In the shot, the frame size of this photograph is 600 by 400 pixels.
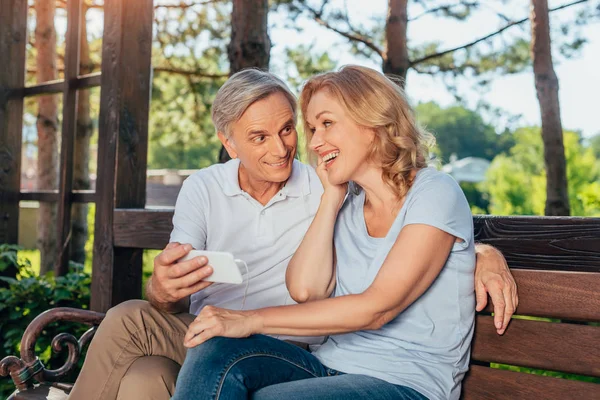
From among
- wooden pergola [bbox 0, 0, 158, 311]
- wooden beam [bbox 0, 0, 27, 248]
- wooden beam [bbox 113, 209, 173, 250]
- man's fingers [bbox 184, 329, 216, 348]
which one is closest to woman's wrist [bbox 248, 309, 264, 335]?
man's fingers [bbox 184, 329, 216, 348]

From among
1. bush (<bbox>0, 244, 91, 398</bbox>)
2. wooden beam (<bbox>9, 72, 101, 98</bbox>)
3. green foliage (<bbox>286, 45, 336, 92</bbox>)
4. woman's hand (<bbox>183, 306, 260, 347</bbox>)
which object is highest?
green foliage (<bbox>286, 45, 336, 92</bbox>)

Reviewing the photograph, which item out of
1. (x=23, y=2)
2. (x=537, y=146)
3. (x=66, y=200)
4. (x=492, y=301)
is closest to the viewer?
(x=492, y=301)

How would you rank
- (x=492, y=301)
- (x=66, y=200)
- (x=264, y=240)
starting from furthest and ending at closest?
(x=66, y=200), (x=264, y=240), (x=492, y=301)

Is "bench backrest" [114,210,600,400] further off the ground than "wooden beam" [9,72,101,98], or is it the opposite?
"wooden beam" [9,72,101,98]

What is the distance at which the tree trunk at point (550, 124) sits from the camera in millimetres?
5078

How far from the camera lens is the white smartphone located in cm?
231

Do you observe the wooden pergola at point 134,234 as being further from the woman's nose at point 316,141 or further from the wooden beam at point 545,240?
the woman's nose at point 316,141

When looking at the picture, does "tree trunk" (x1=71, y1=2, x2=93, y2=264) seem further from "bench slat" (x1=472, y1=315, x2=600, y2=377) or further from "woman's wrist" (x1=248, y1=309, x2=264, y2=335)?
"bench slat" (x1=472, y1=315, x2=600, y2=377)

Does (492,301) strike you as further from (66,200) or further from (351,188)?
(66,200)

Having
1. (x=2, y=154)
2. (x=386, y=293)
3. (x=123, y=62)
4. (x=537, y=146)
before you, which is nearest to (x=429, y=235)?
(x=386, y=293)

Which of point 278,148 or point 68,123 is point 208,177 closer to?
point 278,148

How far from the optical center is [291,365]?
2281mm

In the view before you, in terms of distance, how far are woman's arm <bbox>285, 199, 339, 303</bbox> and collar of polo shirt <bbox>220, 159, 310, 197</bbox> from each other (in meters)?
0.37

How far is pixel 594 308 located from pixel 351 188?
3.01 feet
